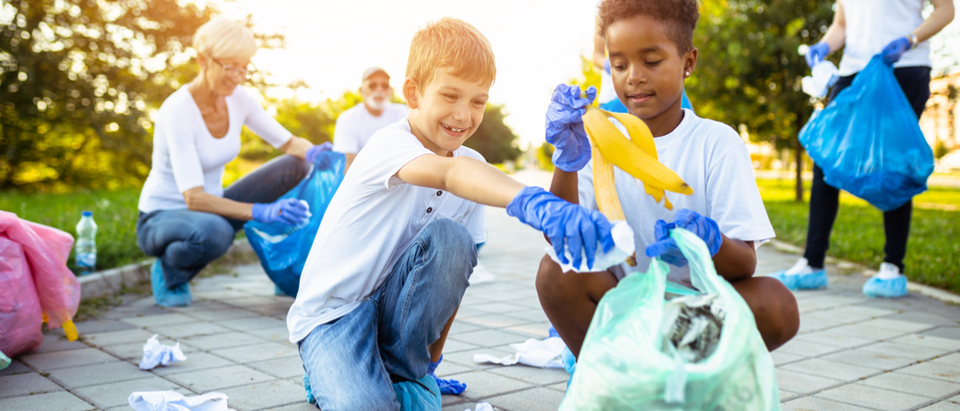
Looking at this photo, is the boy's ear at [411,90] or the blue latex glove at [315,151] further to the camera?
the blue latex glove at [315,151]

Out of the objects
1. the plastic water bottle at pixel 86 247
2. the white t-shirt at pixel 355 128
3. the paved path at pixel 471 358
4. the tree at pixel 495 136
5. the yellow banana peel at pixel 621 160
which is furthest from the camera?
the tree at pixel 495 136

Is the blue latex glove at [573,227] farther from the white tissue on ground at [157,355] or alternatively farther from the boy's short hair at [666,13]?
the white tissue on ground at [157,355]

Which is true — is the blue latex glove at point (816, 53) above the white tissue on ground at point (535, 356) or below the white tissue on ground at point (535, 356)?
above

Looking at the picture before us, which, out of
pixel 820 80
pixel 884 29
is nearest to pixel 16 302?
pixel 820 80

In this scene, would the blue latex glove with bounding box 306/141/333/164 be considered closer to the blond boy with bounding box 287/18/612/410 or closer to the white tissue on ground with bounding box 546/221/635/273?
the blond boy with bounding box 287/18/612/410

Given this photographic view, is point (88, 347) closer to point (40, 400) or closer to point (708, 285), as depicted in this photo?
point (40, 400)

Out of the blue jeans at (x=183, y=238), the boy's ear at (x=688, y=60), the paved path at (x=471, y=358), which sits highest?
the boy's ear at (x=688, y=60)

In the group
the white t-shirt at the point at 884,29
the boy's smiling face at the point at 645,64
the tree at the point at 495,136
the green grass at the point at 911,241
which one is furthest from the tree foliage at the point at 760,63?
the tree at the point at 495,136

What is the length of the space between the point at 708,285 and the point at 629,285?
0.17 m

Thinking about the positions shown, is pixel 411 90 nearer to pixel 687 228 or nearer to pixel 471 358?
pixel 687 228

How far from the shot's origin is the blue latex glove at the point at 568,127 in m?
1.60

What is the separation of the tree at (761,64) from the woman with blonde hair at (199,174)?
998 cm

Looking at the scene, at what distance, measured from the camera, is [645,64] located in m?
1.92

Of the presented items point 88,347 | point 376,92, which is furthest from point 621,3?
point 376,92
